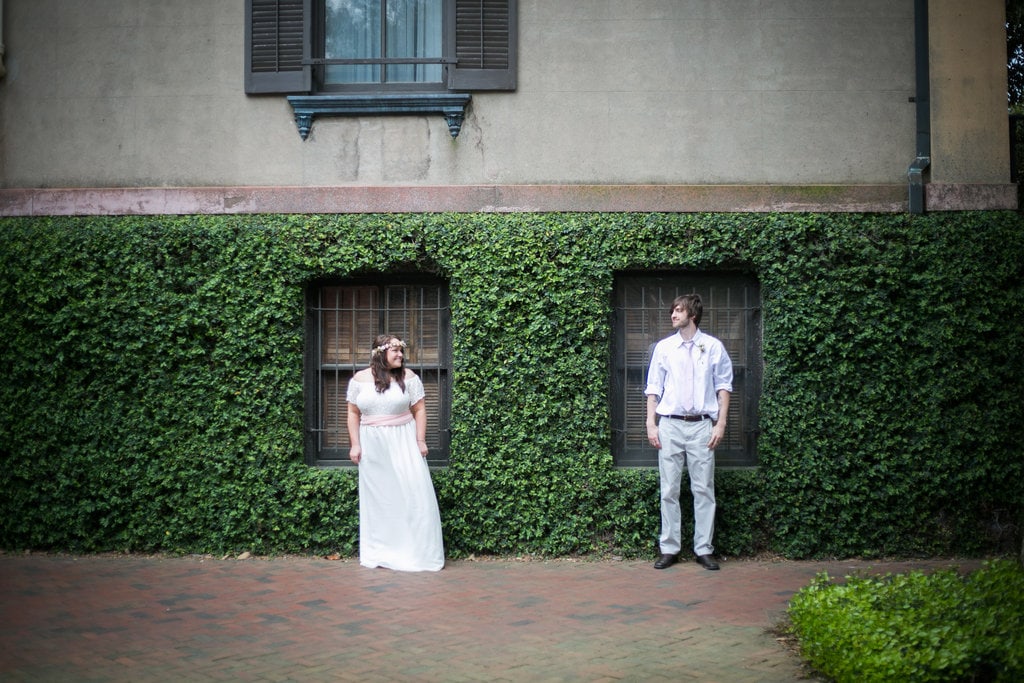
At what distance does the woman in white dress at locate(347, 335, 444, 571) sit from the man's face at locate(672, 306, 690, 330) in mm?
2144

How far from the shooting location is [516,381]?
8578mm

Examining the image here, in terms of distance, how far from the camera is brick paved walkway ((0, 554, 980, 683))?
554 centimetres

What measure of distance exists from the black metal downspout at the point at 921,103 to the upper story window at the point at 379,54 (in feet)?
11.4

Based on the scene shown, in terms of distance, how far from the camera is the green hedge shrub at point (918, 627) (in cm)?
473

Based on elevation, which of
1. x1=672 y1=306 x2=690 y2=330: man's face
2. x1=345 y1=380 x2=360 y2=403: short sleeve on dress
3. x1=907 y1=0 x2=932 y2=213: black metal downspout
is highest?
x1=907 y1=0 x2=932 y2=213: black metal downspout

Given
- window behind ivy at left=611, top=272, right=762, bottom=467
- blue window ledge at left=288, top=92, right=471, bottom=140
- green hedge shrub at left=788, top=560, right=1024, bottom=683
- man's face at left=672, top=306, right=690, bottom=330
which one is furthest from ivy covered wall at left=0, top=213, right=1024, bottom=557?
green hedge shrub at left=788, top=560, right=1024, bottom=683

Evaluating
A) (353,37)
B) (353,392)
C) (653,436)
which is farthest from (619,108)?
(353,392)

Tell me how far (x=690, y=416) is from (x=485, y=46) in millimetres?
3671

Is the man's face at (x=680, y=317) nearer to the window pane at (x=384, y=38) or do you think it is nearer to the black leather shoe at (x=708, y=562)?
the black leather shoe at (x=708, y=562)

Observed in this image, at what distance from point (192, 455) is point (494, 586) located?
2.96m

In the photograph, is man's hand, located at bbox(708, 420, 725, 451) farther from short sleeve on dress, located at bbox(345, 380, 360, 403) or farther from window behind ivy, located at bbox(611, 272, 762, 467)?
short sleeve on dress, located at bbox(345, 380, 360, 403)

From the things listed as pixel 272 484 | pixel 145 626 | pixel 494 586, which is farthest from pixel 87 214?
pixel 494 586

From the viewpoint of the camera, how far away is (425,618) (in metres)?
6.63

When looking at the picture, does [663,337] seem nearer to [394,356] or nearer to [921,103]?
[394,356]
